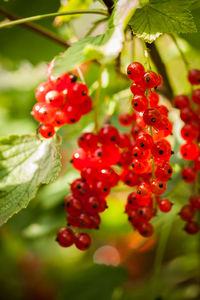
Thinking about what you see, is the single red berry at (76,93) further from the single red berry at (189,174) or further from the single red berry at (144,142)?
the single red berry at (189,174)

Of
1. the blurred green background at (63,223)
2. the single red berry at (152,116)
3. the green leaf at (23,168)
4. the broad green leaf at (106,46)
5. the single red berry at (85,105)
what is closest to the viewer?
the broad green leaf at (106,46)

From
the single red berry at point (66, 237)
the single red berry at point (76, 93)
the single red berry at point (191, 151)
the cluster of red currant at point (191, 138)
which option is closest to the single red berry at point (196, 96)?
the cluster of red currant at point (191, 138)

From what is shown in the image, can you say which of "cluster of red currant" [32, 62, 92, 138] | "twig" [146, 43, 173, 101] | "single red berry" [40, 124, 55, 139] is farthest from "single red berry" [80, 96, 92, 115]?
"twig" [146, 43, 173, 101]

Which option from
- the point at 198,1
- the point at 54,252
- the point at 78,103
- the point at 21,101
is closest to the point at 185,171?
the point at 78,103

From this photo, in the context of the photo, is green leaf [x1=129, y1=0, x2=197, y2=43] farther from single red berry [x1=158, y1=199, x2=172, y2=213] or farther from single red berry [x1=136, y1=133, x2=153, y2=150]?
single red berry [x1=158, y1=199, x2=172, y2=213]

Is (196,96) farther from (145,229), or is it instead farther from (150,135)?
(145,229)

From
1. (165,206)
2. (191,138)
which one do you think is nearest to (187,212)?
(165,206)

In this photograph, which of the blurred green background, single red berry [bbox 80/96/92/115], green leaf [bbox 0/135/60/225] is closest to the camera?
green leaf [bbox 0/135/60/225]
